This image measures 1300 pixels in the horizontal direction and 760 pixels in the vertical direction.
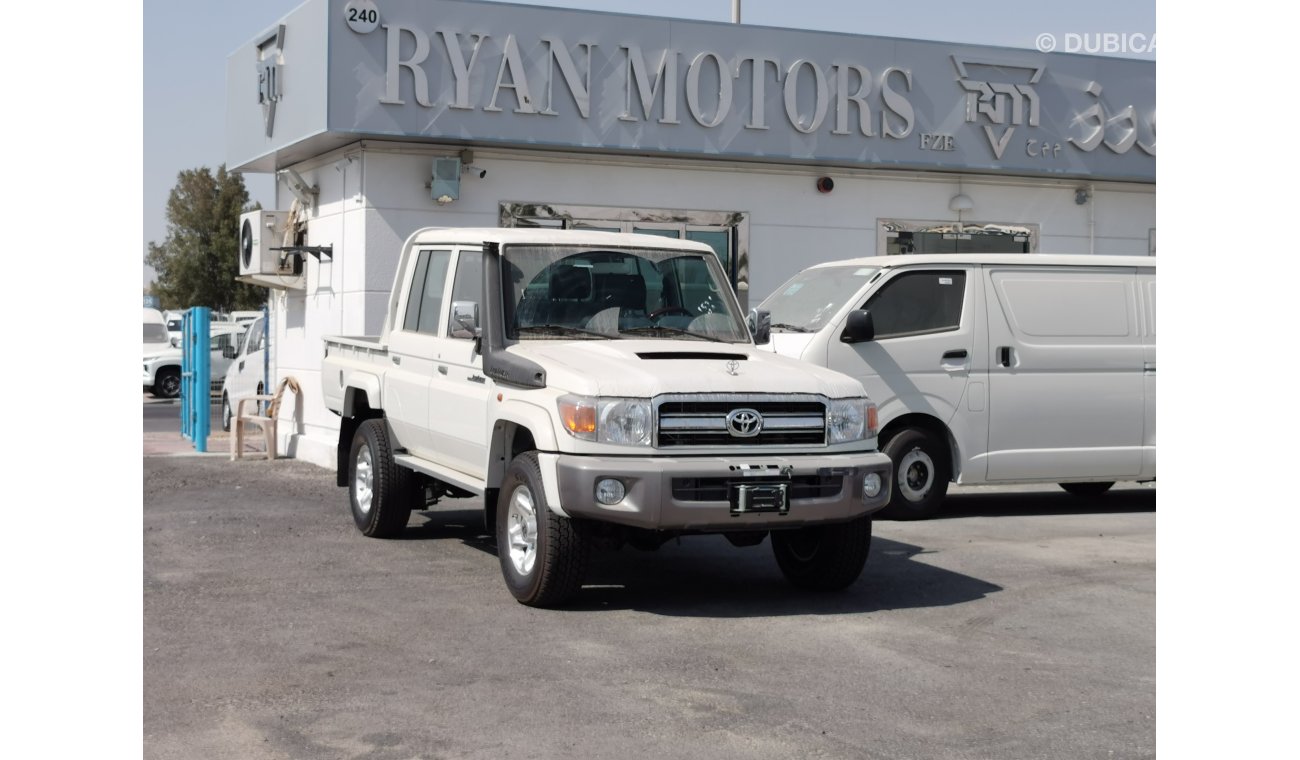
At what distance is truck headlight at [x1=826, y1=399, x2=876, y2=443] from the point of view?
775 cm

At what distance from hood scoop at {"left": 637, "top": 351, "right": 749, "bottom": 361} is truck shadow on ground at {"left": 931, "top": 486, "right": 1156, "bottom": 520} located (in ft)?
13.9

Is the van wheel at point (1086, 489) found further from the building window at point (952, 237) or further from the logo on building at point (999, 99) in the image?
the logo on building at point (999, 99)

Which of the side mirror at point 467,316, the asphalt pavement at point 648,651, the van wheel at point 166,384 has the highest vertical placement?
the side mirror at point 467,316

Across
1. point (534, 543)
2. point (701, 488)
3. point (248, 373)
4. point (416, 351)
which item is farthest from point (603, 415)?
point (248, 373)

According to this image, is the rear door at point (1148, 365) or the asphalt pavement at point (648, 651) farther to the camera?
the rear door at point (1148, 365)

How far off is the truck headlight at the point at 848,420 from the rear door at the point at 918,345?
3.41 m

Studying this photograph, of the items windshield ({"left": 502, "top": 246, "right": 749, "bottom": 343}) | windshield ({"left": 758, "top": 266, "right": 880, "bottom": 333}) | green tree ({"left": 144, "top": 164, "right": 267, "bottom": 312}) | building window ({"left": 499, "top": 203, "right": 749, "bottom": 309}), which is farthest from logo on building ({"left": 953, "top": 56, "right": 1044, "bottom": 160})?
green tree ({"left": 144, "top": 164, "right": 267, "bottom": 312})

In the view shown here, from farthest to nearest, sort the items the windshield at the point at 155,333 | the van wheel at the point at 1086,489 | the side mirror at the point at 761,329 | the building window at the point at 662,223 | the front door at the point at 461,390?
the windshield at the point at 155,333, the building window at the point at 662,223, the van wheel at the point at 1086,489, the side mirror at the point at 761,329, the front door at the point at 461,390

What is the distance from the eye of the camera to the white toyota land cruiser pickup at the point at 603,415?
7363mm

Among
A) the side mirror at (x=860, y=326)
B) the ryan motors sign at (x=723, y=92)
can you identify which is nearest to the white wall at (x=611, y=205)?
the ryan motors sign at (x=723, y=92)

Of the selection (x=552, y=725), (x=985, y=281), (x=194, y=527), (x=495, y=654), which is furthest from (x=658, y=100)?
(x=552, y=725)

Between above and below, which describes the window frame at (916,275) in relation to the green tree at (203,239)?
below

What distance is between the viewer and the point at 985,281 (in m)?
11.9

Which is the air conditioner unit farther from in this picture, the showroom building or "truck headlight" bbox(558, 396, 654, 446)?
"truck headlight" bbox(558, 396, 654, 446)
